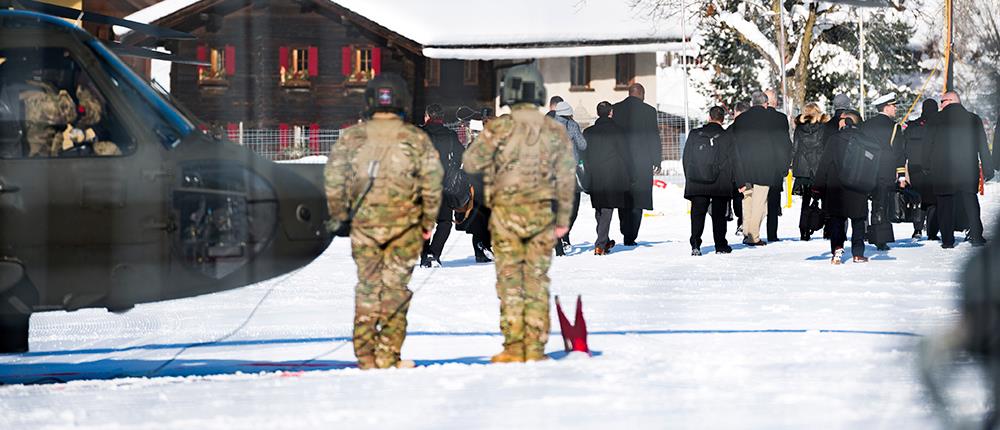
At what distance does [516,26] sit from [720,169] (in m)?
33.2

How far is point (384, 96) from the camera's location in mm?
9000

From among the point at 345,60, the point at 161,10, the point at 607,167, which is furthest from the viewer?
the point at 345,60

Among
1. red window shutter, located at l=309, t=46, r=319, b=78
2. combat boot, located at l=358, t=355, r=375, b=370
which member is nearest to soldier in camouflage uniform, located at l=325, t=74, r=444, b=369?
combat boot, located at l=358, t=355, r=375, b=370

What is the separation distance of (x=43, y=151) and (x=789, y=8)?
42.2 meters

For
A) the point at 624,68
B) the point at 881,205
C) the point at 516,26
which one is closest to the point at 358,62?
the point at 516,26

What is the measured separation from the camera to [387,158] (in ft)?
29.3

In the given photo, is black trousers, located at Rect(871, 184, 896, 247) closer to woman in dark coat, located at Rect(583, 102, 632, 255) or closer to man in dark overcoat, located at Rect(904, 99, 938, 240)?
man in dark overcoat, located at Rect(904, 99, 938, 240)

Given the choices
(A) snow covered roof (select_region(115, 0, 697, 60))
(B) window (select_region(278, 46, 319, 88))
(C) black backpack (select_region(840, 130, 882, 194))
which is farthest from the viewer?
(B) window (select_region(278, 46, 319, 88))

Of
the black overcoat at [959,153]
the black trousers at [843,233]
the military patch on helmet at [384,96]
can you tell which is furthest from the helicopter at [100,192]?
the black overcoat at [959,153]

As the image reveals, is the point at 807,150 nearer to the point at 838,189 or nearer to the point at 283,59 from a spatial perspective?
the point at 838,189

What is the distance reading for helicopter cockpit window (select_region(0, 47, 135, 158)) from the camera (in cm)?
895

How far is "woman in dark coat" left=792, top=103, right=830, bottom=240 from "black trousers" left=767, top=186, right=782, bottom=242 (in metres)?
0.31

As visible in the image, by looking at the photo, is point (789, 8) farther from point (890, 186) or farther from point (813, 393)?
point (813, 393)

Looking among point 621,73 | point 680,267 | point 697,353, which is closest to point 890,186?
point 680,267
